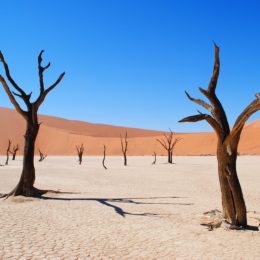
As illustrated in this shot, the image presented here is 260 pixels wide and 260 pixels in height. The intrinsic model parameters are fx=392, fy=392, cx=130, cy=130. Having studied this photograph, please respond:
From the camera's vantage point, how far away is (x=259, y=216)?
957cm

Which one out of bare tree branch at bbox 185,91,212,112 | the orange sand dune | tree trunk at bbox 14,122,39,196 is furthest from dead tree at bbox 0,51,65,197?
the orange sand dune

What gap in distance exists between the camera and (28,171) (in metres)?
13.8

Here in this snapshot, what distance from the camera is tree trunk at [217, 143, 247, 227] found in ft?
28.2

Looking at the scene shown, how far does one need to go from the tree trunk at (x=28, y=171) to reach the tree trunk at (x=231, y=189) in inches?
289

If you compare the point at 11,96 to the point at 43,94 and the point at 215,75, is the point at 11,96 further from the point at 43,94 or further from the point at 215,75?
the point at 215,75

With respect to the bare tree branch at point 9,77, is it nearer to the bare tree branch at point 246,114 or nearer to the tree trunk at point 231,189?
the tree trunk at point 231,189

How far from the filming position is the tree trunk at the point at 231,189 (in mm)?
8594

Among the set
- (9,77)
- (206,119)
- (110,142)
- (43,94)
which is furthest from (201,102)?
(110,142)

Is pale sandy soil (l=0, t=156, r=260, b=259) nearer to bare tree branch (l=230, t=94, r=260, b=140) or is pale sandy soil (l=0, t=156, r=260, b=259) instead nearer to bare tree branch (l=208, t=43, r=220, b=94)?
bare tree branch (l=230, t=94, r=260, b=140)

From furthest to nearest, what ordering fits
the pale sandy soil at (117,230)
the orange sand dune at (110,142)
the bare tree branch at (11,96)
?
the orange sand dune at (110,142), the bare tree branch at (11,96), the pale sandy soil at (117,230)

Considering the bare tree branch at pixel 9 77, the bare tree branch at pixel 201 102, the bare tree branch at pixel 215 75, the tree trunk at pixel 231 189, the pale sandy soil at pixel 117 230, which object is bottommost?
the pale sandy soil at pixel 117 230

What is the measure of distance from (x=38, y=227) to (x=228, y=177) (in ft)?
14.2

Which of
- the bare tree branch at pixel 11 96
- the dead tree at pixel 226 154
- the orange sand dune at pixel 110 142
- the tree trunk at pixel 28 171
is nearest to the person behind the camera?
the dead tree at pixel 226 154

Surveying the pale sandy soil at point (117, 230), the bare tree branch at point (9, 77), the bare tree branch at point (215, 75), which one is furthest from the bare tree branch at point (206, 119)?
the bare tree branch at point (9, 77)
